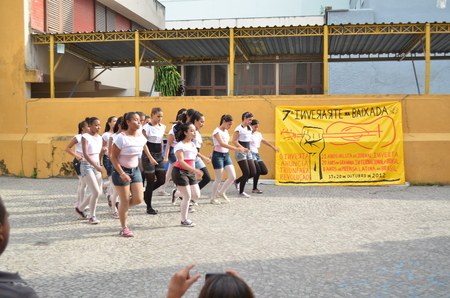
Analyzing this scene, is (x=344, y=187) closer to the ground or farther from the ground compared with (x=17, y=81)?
closer to the ground

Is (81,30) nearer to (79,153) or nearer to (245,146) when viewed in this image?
(245,146)

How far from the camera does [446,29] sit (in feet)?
42.7

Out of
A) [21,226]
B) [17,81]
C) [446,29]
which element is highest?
[446,29]

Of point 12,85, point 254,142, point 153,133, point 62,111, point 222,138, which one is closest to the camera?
point 153,133

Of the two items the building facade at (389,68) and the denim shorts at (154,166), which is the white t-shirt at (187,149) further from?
the building facade at (389,68)

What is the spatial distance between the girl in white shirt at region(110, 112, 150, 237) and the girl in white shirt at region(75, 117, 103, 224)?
38.7 inches

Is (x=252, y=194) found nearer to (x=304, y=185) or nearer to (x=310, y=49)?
(x=304, y=185)

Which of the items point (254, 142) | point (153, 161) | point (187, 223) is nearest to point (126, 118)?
point (153, 161)

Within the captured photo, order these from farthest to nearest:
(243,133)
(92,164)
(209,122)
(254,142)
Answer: (209,122), (254,142), (243,133), (92,164)

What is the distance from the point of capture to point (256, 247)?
243 inches

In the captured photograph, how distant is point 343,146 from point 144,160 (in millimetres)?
5509

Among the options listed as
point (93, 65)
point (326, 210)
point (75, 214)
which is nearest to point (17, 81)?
point (93, 65)

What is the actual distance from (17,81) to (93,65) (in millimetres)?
4400

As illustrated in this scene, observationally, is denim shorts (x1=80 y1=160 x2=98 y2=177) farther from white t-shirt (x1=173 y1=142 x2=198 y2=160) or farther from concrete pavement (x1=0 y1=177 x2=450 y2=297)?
white t-shirt (x1=173 y1=142 x2=198 y2=160)
